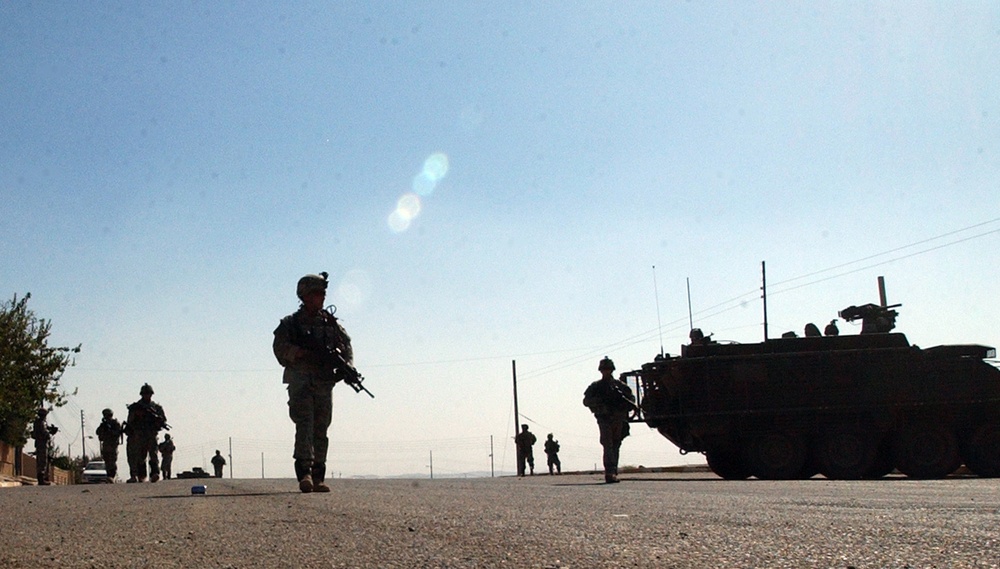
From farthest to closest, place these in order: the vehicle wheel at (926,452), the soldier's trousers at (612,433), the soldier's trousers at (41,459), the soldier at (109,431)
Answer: the soldier's trousers at (41,459), the soldier at (109,431), the vehicle wheel at (926,452), the soldier's trousers at (612,433)

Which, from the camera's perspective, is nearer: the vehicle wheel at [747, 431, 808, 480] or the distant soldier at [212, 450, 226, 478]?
the vehicle wheel at [747, 431, 808, 480]

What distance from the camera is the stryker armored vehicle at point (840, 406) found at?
17219 millimetres

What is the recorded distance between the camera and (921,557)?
353 cm

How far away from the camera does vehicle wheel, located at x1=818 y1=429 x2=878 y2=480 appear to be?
17188 mm

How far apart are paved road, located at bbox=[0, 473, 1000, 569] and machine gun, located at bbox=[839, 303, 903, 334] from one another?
12.6m

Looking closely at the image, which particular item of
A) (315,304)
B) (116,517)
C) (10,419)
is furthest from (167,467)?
(116,517)

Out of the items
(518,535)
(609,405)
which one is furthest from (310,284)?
(609,405)

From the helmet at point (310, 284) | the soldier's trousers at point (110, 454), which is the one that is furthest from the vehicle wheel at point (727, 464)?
the soldier's trousers at point (110, 454)

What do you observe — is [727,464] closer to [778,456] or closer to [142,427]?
[778,456]

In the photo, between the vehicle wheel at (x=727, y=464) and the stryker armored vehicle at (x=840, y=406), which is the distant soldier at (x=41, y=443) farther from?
the vehicle wheel at (x=727, y=464)

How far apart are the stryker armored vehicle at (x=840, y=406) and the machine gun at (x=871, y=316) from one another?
2.76 feet

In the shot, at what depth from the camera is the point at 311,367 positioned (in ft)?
30.5

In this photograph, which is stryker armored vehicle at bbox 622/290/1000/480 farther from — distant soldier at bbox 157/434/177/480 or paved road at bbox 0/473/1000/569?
distant soldier at bbox 157/434/177/480

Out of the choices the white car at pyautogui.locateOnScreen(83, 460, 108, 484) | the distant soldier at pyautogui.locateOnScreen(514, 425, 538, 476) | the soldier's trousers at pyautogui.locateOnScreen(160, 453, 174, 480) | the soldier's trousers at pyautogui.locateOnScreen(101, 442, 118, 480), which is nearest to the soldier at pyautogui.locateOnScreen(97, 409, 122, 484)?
the soldier's trousers at pyautogui.locateOnScreen(101, 442, 118, 480)
